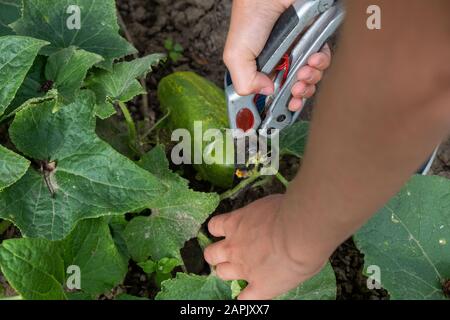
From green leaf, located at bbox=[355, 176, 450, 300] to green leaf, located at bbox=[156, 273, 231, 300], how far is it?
30 cm

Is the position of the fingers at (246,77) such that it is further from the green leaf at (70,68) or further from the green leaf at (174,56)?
the green leaf at (174,56)

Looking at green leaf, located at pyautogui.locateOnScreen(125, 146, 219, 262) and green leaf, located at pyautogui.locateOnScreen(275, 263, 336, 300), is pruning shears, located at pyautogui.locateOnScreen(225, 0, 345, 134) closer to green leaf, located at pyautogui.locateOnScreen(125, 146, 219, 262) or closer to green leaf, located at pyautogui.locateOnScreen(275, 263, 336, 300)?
green leaf, located at pyautogui.locateOnScreen(125, 146, 219, 262)

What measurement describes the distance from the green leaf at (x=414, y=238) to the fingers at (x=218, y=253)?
292 millimetres

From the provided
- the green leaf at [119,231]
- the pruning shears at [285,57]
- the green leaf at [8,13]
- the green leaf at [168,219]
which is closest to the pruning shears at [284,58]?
the pruning shears at [285,57]

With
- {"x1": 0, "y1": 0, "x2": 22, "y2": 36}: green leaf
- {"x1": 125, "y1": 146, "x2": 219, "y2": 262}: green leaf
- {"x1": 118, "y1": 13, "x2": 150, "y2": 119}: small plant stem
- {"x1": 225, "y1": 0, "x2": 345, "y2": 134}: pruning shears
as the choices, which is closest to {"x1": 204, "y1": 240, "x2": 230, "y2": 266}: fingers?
{"x1": 125, "y1": 146, "x2": 219, "y2": 262}: green leaf

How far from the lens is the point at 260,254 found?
3.08 ft

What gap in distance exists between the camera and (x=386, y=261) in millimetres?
1166

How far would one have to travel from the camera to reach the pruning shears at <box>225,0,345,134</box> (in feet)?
3.99

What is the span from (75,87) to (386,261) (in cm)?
73

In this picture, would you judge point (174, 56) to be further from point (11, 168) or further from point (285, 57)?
point (11, 168)

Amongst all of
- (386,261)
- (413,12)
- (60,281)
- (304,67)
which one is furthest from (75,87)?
(413,12)

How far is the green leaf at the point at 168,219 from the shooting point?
1.24 metres

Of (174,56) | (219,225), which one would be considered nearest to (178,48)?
(174,56)

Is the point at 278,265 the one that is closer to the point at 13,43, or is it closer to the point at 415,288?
the point at 415,288
